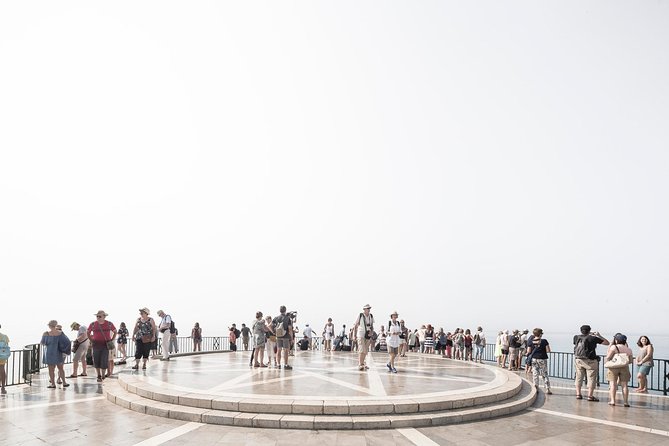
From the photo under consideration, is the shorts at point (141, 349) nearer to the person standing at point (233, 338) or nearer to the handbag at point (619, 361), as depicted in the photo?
the person standing at point (233, 338)

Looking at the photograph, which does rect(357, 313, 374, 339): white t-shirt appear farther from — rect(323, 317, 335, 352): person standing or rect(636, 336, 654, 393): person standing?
rect(323, 317, 335, 352): person standing

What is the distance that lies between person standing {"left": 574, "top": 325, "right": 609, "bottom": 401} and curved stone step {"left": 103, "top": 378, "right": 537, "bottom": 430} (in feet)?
9.29

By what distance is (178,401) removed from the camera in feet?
29.2

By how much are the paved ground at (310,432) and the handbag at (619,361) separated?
90 cm

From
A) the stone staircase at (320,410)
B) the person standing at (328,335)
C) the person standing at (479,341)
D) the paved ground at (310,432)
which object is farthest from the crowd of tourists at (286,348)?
the person standing at (328,335)

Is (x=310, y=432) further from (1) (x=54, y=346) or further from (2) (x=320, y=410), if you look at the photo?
(1) (x=54, y=346)

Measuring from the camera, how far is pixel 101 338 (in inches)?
477

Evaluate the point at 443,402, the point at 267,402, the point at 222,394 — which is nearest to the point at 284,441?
the point at 267,402

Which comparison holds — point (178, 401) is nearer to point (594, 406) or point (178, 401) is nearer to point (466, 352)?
point (594, 406)

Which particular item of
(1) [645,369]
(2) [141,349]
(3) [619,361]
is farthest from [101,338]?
(1) [645,369]

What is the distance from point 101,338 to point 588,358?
40.8ft

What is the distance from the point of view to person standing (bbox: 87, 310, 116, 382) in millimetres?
12078

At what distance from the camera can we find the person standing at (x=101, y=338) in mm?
12078

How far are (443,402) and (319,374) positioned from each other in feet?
15.5
